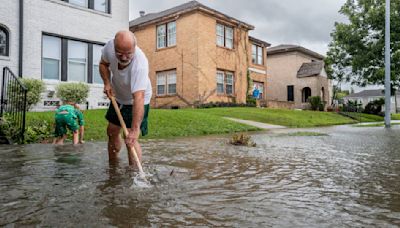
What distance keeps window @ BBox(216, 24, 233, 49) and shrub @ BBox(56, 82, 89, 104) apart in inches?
475

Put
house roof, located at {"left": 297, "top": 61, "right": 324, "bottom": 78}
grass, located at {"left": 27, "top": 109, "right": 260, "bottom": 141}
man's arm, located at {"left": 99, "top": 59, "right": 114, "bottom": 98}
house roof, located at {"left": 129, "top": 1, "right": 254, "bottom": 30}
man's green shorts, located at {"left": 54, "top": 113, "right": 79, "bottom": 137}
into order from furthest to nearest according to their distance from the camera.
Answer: house roof, located at {"left": 297, "top": 61, "right": 324, "bottom": 78} → house roof, located at {"left": 129, "top": 1, "right": 254, "bottom": 30} → grass, located at {"left": 27, "top": 109, "right": 260, "bottom": 141} → man's green shorts, located at {"left": 54, "top": 113, "right": 79, "bottom": 137} → man's arm, located at {"left": 99, "top": 59, "right": 114, "bottom": 98}

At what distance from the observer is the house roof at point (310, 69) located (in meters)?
33.3

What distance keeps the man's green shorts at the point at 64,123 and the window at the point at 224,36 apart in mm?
17108

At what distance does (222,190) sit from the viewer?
2891 mm

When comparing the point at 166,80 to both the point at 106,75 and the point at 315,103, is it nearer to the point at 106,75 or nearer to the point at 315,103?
the point at 315,103

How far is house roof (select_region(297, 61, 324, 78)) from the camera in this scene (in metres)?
33.3

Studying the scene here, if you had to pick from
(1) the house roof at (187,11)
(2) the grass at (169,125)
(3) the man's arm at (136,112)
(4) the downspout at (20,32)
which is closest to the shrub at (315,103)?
(1) the house roof at (187,11)

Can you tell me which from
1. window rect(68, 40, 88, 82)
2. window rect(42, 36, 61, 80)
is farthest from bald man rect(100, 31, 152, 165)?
window rect(68, 40, 88, 82)

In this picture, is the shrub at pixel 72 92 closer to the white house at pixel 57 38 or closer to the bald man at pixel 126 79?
the white house at pixel 57 38

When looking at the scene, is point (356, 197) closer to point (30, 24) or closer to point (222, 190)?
point (222, 190)

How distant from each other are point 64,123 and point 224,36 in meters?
18.0

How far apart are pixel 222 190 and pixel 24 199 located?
1571 millimetres

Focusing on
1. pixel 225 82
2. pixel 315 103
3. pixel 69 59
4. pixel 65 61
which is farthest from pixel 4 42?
pixel 315 103

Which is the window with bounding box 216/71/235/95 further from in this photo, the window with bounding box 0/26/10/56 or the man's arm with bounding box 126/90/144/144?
the man's arm with bounding box 126/90/144/144
